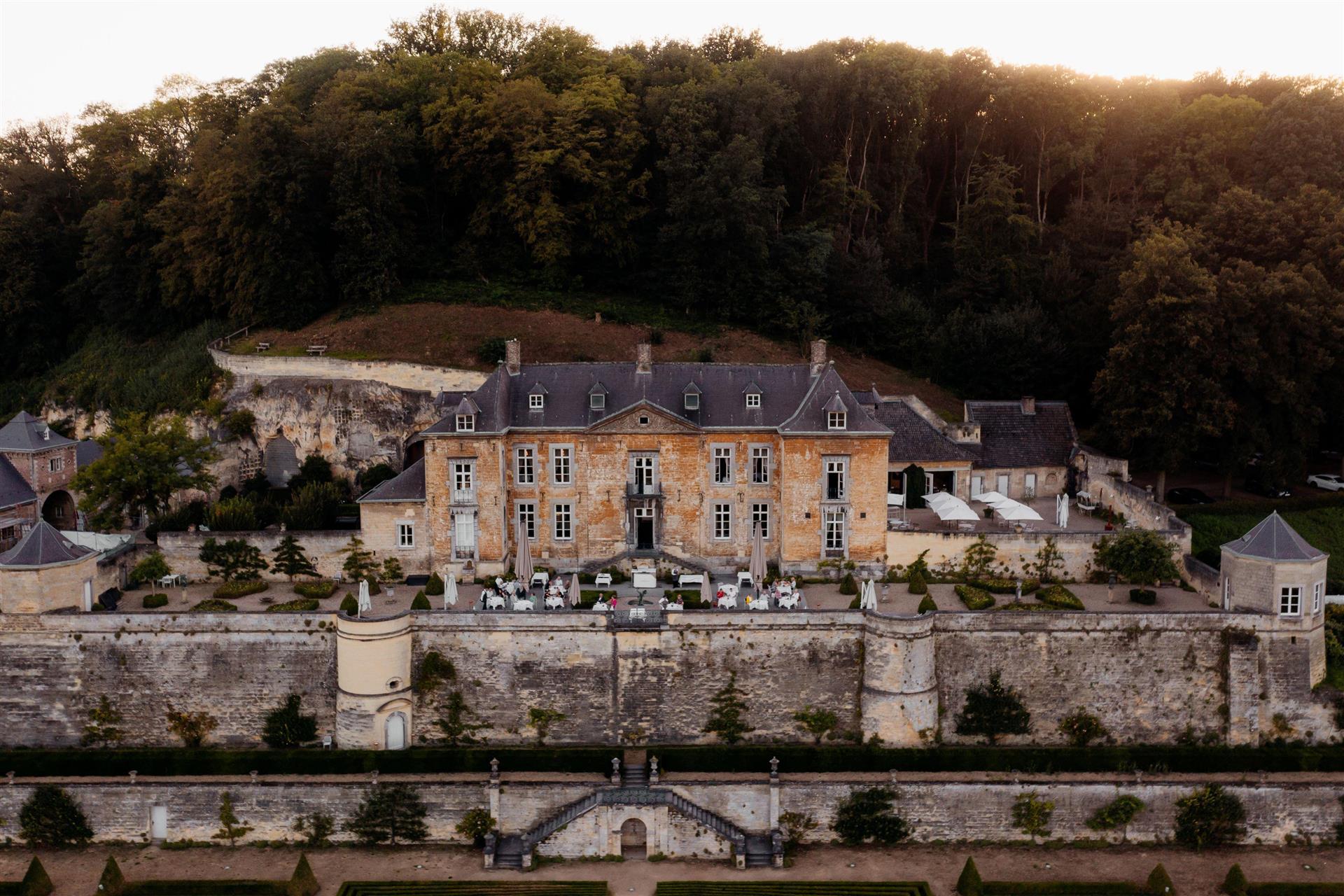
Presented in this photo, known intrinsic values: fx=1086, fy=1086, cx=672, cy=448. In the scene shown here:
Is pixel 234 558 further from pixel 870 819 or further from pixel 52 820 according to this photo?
pixel 870 819

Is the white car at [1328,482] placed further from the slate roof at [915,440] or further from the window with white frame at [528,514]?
the window with white frame at [528,514]

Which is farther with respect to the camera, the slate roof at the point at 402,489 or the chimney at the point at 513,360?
the chimney at the point at 513,360

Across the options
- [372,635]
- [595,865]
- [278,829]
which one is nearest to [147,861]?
[278,829]

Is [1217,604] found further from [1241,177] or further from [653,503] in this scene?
[1241,177]

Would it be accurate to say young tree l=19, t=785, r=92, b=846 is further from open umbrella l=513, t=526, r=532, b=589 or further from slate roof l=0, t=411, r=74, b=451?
slate roof l=0, t=411, r=74, b=451

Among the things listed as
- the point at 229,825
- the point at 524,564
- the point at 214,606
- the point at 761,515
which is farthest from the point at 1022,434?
the point at 229,825

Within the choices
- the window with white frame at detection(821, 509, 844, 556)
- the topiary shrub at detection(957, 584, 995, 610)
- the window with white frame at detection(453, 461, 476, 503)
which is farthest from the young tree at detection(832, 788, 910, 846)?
the window with white frame at detection(453, 461, 476, 503)

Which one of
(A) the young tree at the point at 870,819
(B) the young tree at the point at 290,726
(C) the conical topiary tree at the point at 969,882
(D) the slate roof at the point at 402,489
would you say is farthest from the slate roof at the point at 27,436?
(C) the conical topiary tree at the point at 969,882
